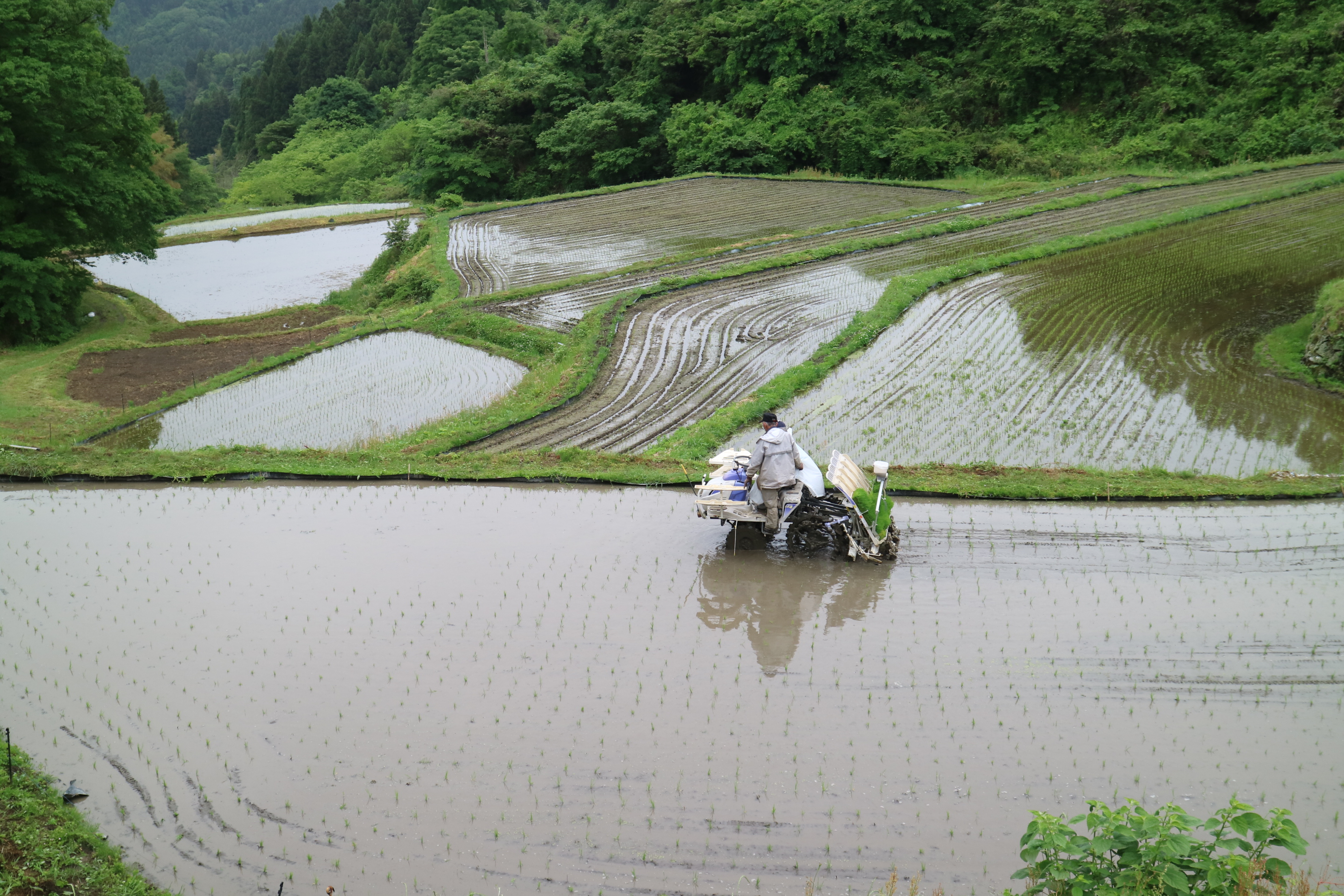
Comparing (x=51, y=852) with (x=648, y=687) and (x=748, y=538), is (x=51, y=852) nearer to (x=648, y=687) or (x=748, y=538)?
(x=648, y=687)

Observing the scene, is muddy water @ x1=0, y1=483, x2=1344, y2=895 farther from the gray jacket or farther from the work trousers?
the gray jacket

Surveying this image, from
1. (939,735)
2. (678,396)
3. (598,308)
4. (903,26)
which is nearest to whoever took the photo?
(939,735)

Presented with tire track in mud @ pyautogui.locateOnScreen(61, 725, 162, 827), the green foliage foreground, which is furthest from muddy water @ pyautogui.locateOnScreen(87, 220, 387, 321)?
the green foliage foreground

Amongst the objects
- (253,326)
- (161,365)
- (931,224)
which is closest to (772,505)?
(161,365)

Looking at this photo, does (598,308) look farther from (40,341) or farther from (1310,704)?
(1310,704)

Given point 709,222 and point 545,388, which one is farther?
point 709,222

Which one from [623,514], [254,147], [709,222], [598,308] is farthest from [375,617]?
[254,147]
